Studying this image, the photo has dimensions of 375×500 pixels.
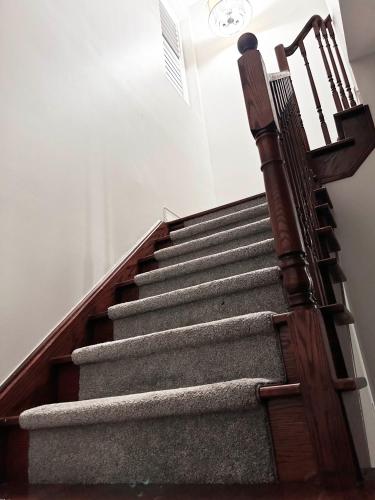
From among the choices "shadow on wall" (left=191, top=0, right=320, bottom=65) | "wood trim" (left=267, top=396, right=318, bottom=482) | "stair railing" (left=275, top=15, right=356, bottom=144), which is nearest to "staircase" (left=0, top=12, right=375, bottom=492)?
"wood trim" (left=267, top=396, right=318, bottom=482)

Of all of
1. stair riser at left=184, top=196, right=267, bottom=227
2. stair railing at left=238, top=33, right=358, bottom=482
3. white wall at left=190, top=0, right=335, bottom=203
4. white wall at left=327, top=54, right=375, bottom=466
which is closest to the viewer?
stair railing at left=238, top=33, right=358, bottom=482

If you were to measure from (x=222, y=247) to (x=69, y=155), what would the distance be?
37.6 inches

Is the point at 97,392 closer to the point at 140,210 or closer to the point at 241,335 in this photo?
the point at 241,335

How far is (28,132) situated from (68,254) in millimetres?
598

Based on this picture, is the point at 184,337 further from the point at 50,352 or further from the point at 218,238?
the point at 218,238

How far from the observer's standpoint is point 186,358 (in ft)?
3.89

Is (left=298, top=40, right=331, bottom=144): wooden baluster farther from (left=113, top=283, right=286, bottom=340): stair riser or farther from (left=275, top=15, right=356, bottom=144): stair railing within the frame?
(left=113, top=283, right=286, bottom=340): stair riser

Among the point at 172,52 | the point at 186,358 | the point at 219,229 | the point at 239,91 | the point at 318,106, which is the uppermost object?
the point at 172,52

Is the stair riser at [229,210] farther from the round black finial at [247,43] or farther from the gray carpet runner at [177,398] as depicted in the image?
the round black finial at [247,43]

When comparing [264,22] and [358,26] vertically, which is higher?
[264,22]

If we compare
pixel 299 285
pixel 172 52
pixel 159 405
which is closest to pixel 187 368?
pixel 159 405

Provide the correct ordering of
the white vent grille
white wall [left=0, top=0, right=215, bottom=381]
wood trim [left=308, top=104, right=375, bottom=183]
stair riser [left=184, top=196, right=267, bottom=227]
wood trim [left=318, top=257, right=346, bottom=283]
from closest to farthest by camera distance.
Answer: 1. wood trim [left=318, top=257, right=346, bottom=283]
2. white wall [left=0, top=0, right=215, bottom=381]
3. wood trim [left=308, top=104, right=375, bottom=183]
4. stair riser [left=184, top=196, right=267, bottom=227]
5. the white vent grille

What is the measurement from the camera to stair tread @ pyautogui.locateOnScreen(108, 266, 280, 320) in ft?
4.43

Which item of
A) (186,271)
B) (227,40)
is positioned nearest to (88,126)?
(186,271)
